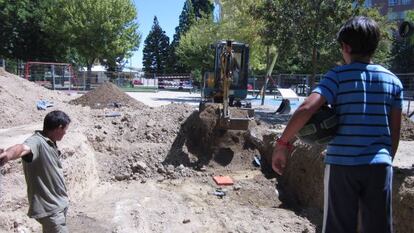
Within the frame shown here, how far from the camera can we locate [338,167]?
2.97 meters

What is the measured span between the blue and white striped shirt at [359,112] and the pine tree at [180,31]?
59.6m

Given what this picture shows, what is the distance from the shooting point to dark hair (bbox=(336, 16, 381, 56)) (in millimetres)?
2963

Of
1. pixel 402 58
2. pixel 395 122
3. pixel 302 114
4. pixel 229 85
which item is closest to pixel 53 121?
pixel 302 114

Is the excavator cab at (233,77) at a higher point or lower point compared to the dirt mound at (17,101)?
higher

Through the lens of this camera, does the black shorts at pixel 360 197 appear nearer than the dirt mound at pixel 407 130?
Yes

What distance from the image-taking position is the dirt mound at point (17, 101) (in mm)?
11570

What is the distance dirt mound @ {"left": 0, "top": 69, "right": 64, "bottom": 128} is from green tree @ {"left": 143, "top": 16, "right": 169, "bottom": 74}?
192 ft

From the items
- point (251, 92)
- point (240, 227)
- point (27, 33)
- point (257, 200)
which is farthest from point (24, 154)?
point (27, 33)

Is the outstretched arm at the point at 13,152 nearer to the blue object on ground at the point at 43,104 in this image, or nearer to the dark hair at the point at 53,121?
the dark hair at the point at 53,121

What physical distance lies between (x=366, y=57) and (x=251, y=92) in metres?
36.9

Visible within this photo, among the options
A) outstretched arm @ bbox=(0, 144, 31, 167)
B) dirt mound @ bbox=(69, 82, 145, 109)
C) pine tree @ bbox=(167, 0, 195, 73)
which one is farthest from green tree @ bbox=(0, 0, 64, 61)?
outstretched arm @ bbox=(0, 144, 31, 167)

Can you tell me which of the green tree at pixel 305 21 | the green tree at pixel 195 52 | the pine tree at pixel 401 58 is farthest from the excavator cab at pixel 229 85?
the pine tree at pixel 401 58

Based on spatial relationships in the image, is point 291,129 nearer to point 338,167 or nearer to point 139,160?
point 338,167

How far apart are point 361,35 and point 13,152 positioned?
8.42 feet
